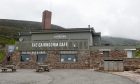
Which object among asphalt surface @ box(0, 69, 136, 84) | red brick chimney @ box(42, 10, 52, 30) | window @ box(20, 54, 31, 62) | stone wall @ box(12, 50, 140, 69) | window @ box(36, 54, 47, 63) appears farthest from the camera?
red brick chimney @ box(42, 10, 52, 30)

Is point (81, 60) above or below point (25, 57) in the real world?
below

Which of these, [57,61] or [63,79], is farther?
[57,61]

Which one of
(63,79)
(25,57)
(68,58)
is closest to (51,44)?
(68,58)

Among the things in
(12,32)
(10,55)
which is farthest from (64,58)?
(12,32)

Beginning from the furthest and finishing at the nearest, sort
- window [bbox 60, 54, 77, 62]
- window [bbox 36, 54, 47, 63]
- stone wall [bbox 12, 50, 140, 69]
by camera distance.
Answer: window [bbox 36, 54, 47, 63], window [bbox 60, 54, 77, 62], stone wall [bbox 12, 50, 140, 69]

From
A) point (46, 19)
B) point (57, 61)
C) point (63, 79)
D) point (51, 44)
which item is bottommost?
point (63, 79)

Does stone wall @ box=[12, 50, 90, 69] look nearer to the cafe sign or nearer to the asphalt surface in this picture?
the cafe sign

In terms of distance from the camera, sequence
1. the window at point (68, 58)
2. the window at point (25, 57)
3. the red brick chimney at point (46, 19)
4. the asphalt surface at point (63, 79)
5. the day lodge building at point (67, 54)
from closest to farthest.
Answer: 1. the asphalt surface at point (63, 79)
2. the day lodge building at point (67, 54)
3. the window at point (68, 58)
4. the window at point (25, 57)
5. the red brick chimney at point (46, 19)

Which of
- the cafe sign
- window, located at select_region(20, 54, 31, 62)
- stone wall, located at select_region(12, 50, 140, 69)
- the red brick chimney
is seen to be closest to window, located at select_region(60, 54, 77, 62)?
stone wall, located at select_region(12, 50, 140, 69)

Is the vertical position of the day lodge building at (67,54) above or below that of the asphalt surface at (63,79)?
above

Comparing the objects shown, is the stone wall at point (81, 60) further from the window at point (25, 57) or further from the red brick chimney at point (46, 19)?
the red brick chimney at point (46, 19)

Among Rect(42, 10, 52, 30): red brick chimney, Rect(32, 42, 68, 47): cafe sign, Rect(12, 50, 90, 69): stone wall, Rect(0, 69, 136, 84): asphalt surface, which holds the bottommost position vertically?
Rect(0, 69, 136, 84): asphalt surface

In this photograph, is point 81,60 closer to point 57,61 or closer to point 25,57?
point 57,61

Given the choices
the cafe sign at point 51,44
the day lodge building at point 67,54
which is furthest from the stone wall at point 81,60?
the cafe sign at point 51,44
